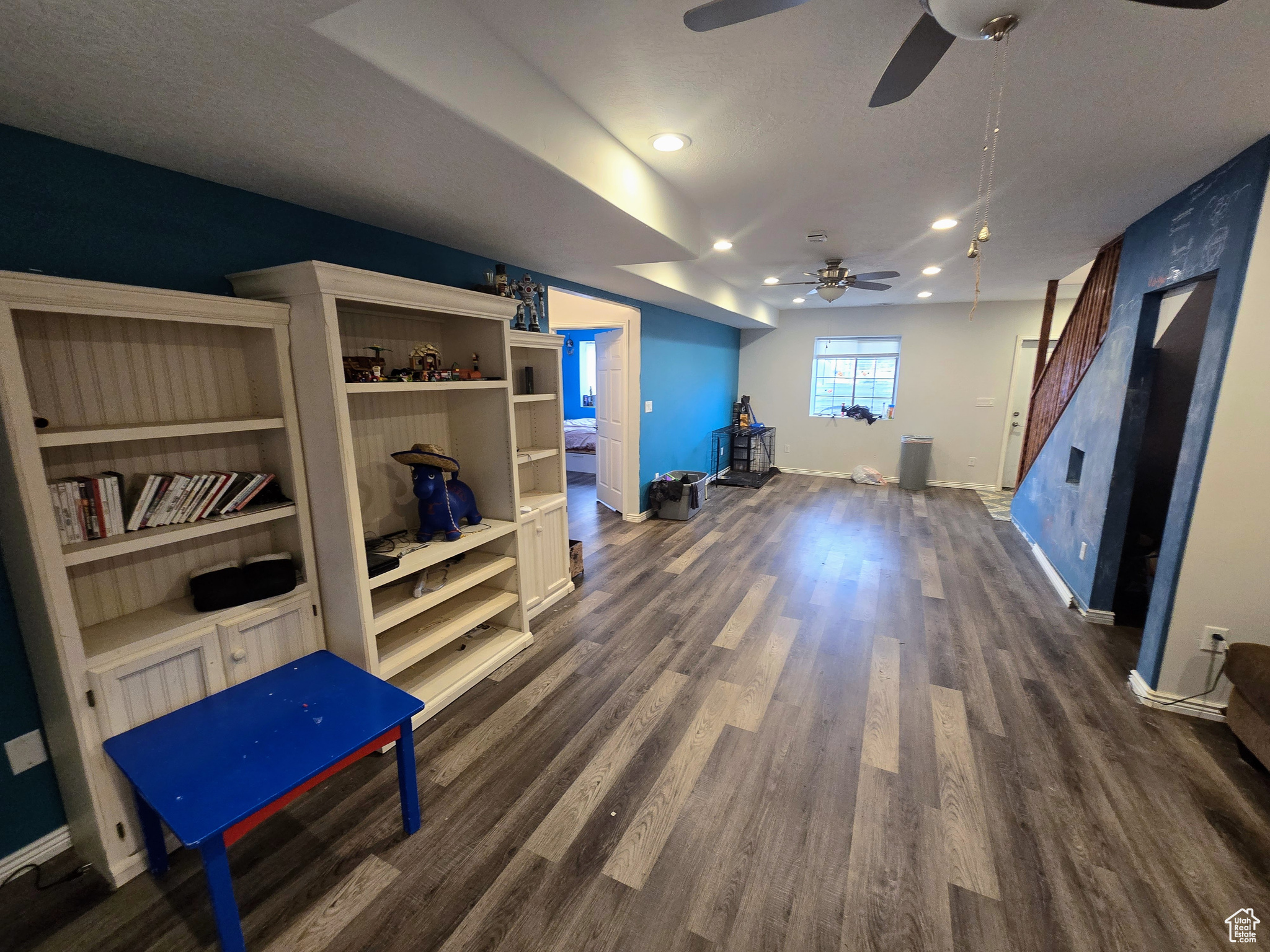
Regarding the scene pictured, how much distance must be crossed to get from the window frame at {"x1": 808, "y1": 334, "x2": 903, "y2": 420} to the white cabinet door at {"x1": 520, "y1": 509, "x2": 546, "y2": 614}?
5.55 m

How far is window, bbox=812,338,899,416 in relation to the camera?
6.98 metres

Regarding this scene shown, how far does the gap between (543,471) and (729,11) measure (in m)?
2.73

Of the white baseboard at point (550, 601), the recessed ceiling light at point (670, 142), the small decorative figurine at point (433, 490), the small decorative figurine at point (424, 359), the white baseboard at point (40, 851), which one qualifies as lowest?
the white baseboard at point (40, 851)

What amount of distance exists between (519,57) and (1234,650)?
347cm

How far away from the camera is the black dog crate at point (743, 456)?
707cm

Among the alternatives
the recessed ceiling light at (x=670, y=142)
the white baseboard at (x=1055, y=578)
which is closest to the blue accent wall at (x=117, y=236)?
the recessed ceiling light at (x=670, y=142)

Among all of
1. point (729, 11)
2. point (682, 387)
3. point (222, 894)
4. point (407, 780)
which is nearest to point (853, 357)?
point (682, 387)

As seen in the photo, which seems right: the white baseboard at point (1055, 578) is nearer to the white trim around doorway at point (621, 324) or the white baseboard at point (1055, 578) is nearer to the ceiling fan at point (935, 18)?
the ceiling fan at point (935, 18)

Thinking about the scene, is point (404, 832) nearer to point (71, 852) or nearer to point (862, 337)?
point (71, 852)

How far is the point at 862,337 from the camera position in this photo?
698 cm

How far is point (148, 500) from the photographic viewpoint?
1565mm

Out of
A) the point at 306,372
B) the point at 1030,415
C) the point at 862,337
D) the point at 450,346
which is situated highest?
the point at 862,337

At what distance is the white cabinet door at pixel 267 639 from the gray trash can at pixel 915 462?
22.3 ft

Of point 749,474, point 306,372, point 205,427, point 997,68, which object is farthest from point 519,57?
point 749,474
